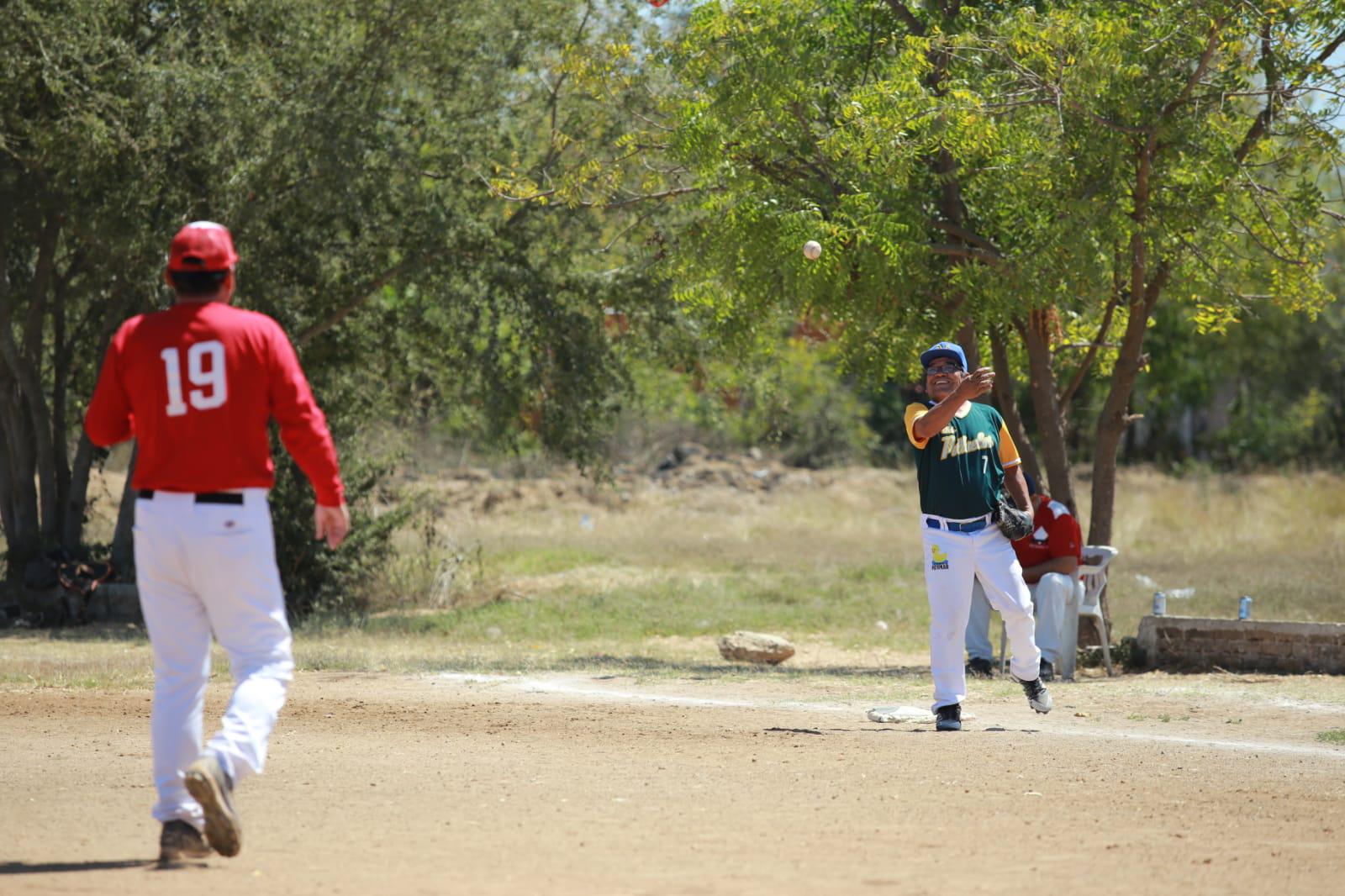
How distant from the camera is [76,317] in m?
19.0

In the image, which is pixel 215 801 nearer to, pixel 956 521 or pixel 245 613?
pixel 245 613

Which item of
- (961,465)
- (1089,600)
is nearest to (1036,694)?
(961,465)

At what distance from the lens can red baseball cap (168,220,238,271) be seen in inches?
203

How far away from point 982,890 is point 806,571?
639 inches

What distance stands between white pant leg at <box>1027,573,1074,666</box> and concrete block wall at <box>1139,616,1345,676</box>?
1.30 m

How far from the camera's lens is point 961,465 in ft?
27.0

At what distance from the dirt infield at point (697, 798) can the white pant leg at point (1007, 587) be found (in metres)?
0.53

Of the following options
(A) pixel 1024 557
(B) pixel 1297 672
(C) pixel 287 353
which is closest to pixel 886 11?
(A) pixel 1024 557

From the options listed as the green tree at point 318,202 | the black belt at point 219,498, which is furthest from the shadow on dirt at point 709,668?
the black belt at point 219,498

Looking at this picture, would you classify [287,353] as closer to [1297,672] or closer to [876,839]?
[876,839]

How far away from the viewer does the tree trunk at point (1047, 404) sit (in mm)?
13281

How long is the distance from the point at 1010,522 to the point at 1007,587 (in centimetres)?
40

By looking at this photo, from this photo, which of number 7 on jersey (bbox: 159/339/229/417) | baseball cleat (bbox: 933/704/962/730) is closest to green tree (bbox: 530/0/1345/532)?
baseball cleat (bbox: 933/704/962/730)

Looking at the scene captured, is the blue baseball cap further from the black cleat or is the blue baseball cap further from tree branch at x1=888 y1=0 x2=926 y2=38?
tree branch at x1=888 y1=0 x2=926 y2=38
